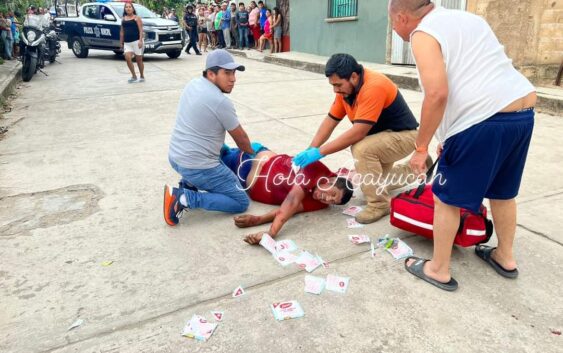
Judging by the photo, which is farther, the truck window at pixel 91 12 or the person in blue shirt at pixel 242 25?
the person in blue shirt at pixel 242 25

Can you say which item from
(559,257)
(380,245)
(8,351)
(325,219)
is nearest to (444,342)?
(380,245)

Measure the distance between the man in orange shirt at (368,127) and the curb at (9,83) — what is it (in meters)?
6.59

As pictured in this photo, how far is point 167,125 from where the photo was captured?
604 centimetres

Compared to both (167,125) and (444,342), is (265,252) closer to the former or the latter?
(444,342)

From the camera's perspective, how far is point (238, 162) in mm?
3688

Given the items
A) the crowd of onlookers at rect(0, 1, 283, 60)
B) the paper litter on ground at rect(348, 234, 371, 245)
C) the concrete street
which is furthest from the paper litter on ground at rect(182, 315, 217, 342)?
the crowd of onlookers at rect(0, 1, 283, 60)

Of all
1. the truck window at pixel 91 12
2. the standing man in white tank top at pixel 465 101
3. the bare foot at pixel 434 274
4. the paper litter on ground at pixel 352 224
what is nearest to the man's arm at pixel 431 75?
the standing man in white tank top at pixel 465 101

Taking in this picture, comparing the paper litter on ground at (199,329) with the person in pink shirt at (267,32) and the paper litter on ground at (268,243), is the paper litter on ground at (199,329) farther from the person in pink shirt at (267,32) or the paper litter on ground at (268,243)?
the person in pink shirt at (267,32)

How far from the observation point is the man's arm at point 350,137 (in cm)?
306

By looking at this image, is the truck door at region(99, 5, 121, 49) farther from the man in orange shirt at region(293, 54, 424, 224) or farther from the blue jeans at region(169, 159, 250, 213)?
the man in orange shirt at region(293, 54, 424, 224)

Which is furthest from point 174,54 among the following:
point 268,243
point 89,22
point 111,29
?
point 268,243

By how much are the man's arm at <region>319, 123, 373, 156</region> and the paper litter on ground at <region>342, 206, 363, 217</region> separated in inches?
20.4

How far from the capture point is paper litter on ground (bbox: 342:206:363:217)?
329 cm


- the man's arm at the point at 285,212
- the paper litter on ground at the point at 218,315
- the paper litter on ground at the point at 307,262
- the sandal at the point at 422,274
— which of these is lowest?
the paper litter on ground at the point at 218,315
